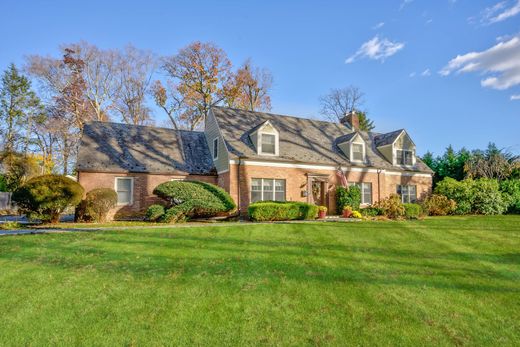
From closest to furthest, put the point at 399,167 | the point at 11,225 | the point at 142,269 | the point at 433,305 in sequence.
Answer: the point at 433,305
the point at 142,269
the point at 11,225
the point at 399,167

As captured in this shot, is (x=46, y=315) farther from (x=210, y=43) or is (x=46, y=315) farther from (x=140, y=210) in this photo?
(x=210, y=43)

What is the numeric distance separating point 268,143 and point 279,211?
5222 millimetres

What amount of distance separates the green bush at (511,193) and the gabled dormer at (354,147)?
9.23 meters

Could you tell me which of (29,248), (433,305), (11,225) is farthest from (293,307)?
(11,225)

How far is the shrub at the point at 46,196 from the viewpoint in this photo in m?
13.7

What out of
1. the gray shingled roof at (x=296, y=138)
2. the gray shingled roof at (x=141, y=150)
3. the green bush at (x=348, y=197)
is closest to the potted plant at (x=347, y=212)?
the green bush at (x=348, y=197)

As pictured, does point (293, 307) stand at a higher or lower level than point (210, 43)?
lower

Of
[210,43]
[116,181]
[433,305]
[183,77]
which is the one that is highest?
[210,43]

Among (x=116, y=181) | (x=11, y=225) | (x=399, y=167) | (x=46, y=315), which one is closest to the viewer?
(x=46, y=315)

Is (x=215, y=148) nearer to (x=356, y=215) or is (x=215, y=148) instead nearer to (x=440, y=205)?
(x=356, y=215)

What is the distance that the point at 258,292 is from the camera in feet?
18.3

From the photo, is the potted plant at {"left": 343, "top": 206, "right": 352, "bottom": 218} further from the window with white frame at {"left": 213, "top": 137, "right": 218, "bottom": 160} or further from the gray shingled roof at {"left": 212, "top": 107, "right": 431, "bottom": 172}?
the window with white frame at {"left": 213, "top": 137, "right": 218, "bottom": 160}

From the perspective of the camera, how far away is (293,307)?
5023 mm

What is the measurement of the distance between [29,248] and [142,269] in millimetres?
4167
